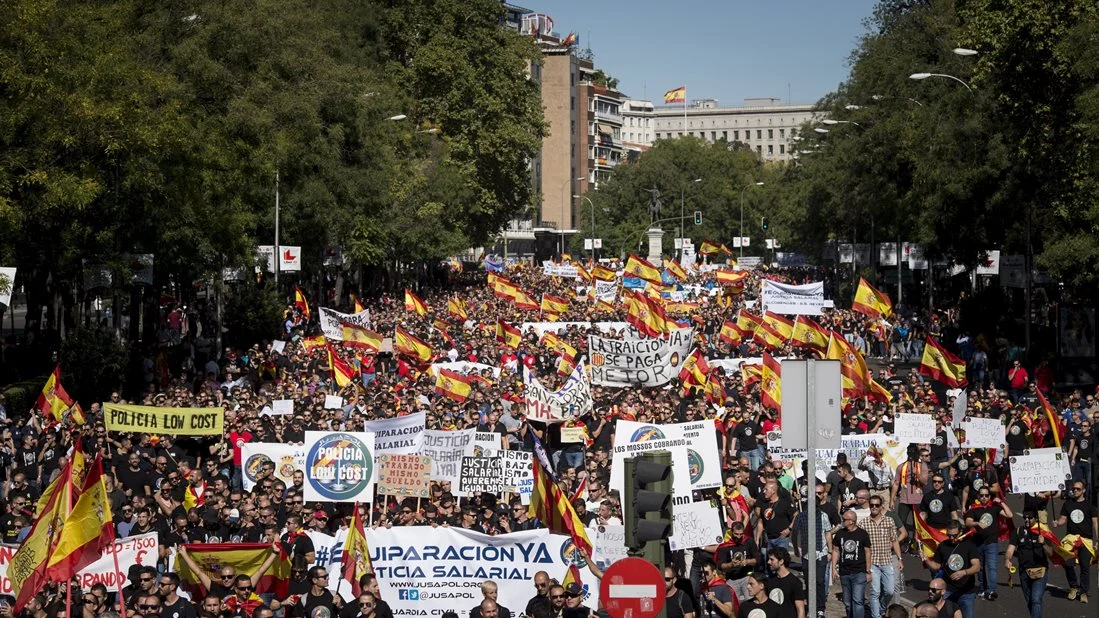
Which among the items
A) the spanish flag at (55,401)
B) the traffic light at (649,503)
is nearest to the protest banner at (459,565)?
the traffic light at (649,503)

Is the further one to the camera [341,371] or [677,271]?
[677,271]

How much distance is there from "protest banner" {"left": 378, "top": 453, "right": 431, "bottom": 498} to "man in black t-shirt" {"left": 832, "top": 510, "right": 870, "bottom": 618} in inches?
190

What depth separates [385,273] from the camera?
73.0m

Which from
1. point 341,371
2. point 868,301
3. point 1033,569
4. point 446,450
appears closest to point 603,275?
point 868,301

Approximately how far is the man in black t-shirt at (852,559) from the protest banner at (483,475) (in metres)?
4.46

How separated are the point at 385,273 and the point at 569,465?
52.2 metres

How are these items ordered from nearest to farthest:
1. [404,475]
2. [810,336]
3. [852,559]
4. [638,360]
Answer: [852,559] < [404,475] < [638,360] < [810,336]

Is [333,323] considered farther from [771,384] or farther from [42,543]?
[42,543]

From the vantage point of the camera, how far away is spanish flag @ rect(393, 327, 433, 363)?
3233 centimetres

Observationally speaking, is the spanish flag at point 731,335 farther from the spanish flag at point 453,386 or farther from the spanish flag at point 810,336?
the spanish flag at point 453,386

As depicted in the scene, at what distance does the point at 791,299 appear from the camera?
123 feet

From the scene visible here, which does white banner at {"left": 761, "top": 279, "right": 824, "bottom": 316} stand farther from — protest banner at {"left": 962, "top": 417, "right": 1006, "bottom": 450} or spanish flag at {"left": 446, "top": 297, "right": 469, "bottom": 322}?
protest banner at {"left": 962, "top": 417, "right": 1006, "bottom": 450}

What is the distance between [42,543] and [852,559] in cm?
650

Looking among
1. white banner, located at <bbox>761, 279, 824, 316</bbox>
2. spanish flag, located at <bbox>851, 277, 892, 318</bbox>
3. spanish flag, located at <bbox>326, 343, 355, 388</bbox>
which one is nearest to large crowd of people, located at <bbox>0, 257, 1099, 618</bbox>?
spanish flag, located at <bbox>326, 343, 355, 388</bbox>
